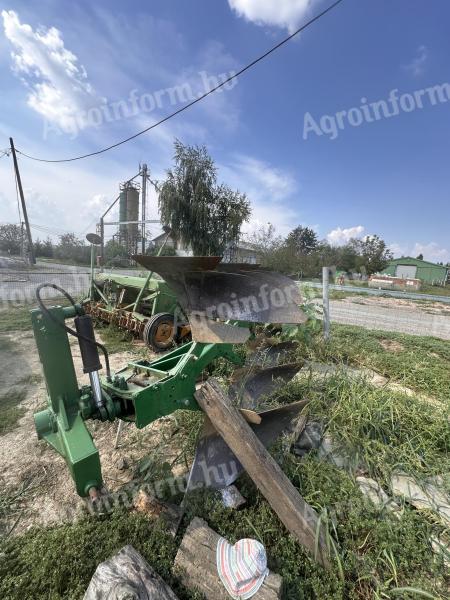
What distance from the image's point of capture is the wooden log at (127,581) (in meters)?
1.27

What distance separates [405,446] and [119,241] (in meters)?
31.1

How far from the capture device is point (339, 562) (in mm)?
1582

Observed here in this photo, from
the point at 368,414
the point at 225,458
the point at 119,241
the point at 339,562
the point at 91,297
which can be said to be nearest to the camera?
the point at 339,562

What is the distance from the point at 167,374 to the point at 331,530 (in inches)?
56.0

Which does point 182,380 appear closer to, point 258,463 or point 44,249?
point 258,463

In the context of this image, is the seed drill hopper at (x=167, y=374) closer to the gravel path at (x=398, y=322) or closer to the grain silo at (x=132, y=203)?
the gravel path at (x=398, y=322)

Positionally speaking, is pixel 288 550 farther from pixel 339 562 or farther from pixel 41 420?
pixel 41 420

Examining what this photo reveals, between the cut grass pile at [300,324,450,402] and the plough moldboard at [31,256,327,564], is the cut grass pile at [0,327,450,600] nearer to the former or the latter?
the plough moldboard at [31,256,327,564]

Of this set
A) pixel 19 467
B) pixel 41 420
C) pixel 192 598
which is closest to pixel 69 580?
pixel 192 598

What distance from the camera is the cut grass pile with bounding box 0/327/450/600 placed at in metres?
1.52

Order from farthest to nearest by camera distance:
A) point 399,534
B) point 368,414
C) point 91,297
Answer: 1. point 91,297
2. point 368,414
3. point 399,534

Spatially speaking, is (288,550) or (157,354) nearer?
(288,550)

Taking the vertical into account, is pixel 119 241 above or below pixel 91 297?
above

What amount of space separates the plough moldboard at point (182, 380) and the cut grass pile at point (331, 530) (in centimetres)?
17
